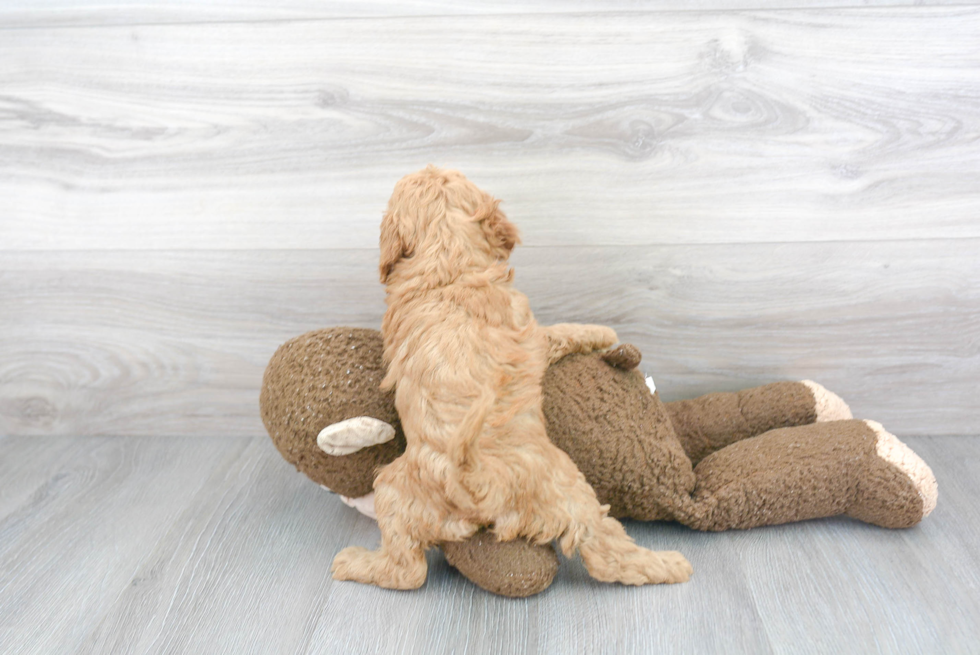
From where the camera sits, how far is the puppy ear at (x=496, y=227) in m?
0.91

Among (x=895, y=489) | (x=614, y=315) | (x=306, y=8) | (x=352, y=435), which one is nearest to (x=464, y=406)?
(x=352, y=435)

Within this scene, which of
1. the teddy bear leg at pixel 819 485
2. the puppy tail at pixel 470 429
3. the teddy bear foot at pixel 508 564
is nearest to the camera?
the puppy tail at pixel 470 429

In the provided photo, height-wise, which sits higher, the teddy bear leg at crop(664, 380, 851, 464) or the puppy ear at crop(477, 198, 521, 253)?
the puppy ear at crop(477, 198, 521, 253)

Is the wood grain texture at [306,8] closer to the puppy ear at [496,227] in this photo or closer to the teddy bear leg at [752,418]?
the puppy ear at [496,227]

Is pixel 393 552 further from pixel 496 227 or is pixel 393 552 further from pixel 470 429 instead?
pixel 496 227

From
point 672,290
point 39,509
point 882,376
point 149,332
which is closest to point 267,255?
point 149,332

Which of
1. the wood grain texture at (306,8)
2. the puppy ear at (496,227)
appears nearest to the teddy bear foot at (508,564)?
the puppy ear at (496,227)

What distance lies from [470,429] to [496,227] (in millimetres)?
279

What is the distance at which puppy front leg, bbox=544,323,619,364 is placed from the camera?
1025 mm

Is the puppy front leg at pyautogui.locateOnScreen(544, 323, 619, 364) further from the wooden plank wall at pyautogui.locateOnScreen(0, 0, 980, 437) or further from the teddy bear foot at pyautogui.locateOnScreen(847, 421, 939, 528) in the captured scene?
the teddy bear foot at pyautogui.locateOnScreen(847, 421, 939, 528)

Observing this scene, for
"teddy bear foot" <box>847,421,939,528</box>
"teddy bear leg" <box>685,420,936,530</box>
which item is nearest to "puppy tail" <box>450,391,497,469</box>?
"teddy bear leg" <box>685,420,936,530</box>

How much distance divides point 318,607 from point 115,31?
973 mm

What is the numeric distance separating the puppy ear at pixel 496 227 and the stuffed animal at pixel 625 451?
21 centimetres

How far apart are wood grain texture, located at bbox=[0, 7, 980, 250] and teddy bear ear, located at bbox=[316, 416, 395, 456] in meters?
0.39
